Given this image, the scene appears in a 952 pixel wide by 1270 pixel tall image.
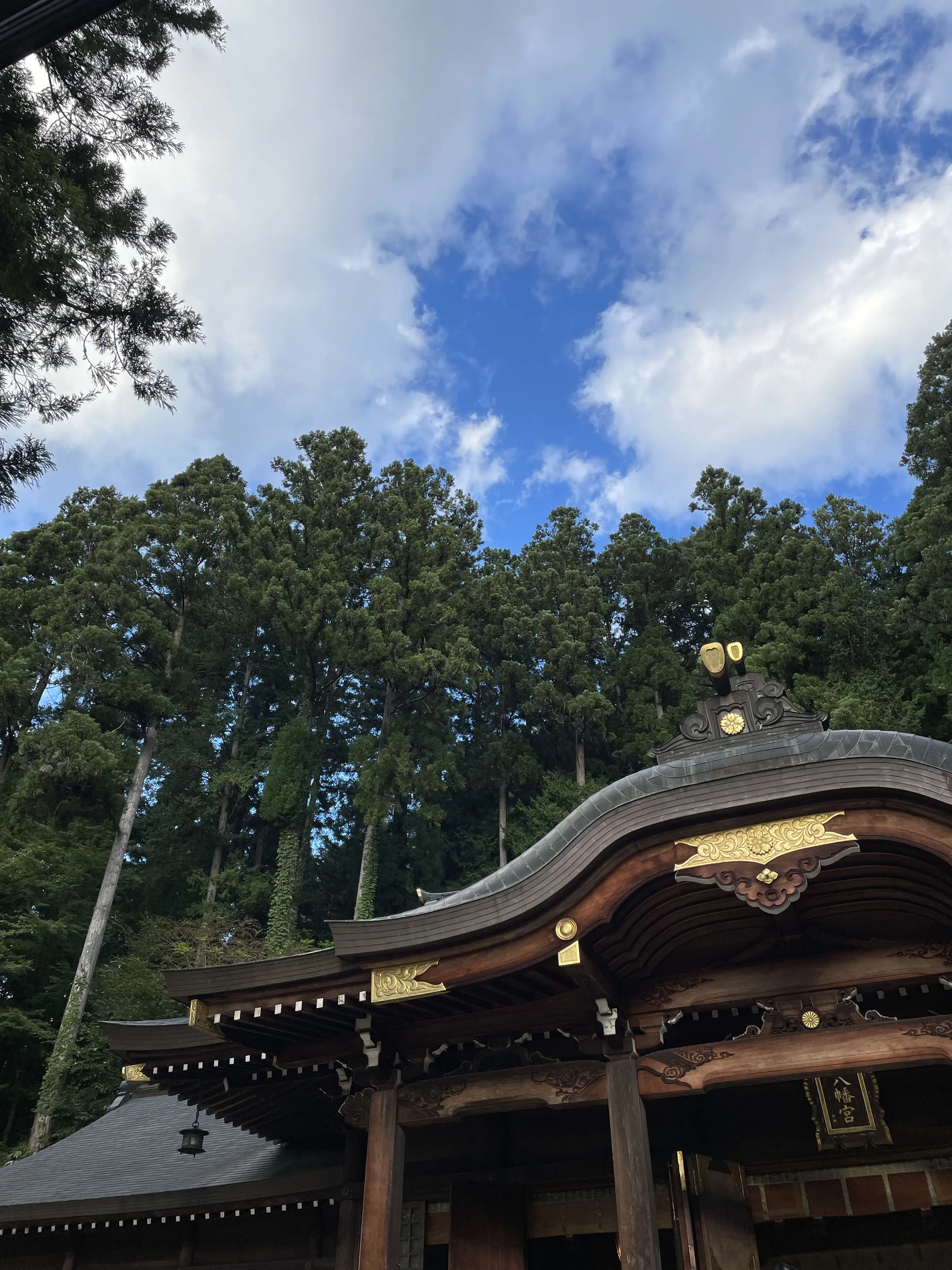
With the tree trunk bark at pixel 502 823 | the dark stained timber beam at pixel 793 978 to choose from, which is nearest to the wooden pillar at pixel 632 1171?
the dark stained timber beam at pixel 793 978

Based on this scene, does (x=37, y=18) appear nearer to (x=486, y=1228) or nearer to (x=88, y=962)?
(x=486, y=1228)

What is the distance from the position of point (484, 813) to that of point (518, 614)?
8066 millimetres

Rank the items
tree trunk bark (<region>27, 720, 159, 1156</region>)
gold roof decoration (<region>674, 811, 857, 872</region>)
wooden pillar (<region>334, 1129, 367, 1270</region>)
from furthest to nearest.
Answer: tree trunk bark (<region>27, 720, 159, 1156</region>) < wooden pillar (<region>334, 1129, 367, 1270</region>) < gold roof decoration (<region>674, 811, 857, 872</region>)

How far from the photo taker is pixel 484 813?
1292 inches

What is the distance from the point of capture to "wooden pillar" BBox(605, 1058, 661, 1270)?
Result: 569 cm

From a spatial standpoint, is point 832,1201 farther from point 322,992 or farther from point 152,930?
point 152,930

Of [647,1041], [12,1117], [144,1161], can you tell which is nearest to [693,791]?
[647,1041]

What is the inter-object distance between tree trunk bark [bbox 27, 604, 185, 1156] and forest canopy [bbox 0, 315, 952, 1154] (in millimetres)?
226

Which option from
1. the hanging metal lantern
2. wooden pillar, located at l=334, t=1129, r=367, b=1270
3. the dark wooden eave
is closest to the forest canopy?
the hanging metal lantern

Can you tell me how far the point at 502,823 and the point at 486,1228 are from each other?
21494 millimetres

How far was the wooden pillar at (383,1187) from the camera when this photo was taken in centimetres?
631

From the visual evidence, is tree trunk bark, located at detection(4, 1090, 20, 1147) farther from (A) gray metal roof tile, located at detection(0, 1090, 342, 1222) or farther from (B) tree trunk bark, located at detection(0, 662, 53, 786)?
(A) gray metal roof tile, located at detection(0, 1090, 342, 1222)

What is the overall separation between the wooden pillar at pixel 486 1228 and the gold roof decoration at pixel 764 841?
4003mm

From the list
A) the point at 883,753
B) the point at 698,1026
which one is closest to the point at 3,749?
the point at 698,1026
